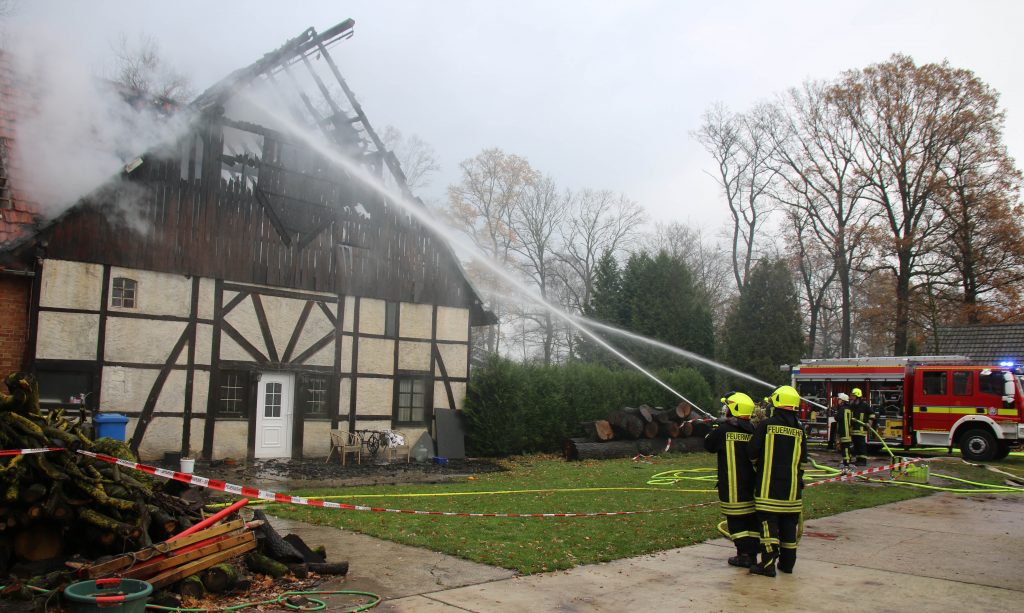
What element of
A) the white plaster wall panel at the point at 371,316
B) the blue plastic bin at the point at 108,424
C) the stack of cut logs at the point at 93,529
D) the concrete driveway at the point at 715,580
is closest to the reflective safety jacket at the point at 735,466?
the concrete driveway at the point at 715,580

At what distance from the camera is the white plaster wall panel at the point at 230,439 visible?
15891 millimetres

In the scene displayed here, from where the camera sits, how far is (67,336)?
14.0 m

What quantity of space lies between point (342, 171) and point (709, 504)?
12130 mm

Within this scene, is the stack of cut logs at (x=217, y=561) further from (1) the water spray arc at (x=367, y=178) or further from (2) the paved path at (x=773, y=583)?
(1) the water spray arc at (x=367, y=178)

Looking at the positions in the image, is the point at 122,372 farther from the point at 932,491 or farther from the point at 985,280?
the point at 985,280

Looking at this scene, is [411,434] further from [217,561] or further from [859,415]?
[217,561]

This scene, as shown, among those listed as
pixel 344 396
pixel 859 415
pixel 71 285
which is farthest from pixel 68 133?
pixel 859 415

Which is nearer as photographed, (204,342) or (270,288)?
(204,342)

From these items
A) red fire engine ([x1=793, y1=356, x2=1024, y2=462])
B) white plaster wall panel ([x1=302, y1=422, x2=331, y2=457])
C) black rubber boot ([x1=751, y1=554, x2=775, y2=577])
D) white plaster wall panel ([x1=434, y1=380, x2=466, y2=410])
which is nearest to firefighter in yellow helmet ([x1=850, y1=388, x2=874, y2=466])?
red fire engine ([x1=793, y1=356, x2=1024, y2=462])

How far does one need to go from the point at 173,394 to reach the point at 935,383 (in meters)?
19.3

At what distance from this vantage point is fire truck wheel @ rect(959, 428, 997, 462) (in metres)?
19.2

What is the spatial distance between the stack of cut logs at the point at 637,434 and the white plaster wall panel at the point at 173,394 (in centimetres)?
998

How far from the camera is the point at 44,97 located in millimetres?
14227

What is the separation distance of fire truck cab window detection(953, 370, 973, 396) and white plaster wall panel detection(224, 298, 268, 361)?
17914mm
